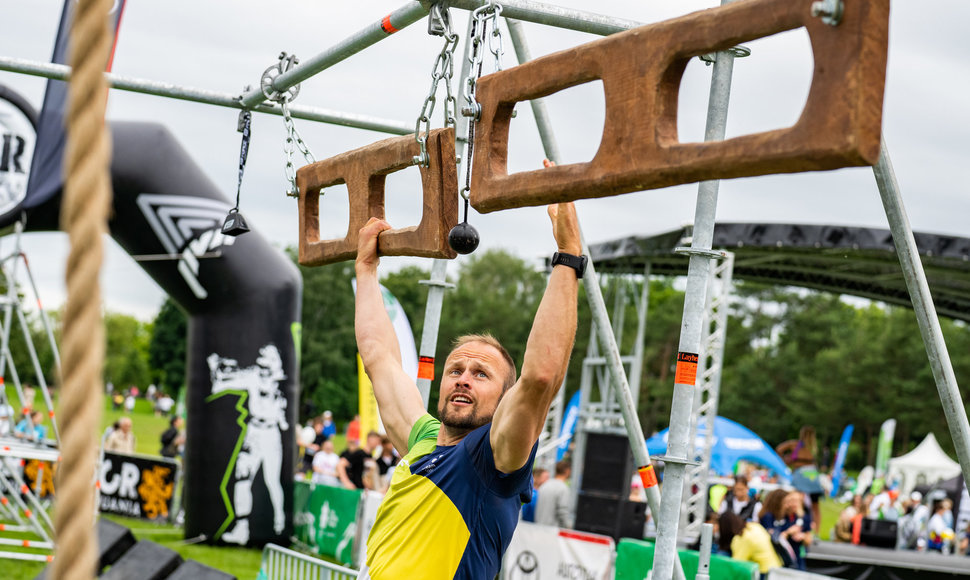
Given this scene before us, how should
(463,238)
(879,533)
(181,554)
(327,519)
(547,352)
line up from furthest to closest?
(879,533)
(327,519)
(181,554)
(463,238)
(547,352)

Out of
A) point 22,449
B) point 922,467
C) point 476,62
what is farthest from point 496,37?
point 922,467

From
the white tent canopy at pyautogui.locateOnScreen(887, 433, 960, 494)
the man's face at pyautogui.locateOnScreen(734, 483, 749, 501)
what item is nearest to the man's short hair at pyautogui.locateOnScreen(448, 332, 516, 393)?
the man's face at pyautogui.locateOnScreen(734, 483, 749, 501)

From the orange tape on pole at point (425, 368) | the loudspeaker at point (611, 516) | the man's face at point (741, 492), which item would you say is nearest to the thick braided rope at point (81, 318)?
the orange tape on pole at point (425, 368)

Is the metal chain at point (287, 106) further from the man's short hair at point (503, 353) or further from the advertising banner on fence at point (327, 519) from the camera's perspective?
the advertising banner on fence at point (327, 519)

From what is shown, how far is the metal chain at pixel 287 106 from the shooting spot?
149 inches

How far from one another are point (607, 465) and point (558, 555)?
15.1 ft

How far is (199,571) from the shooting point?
19.6 ft

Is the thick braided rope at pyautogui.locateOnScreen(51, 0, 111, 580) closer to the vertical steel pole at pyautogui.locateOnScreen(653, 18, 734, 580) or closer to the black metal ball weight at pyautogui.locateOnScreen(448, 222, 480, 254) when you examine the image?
the black metal ball weight at pyautogui.locateOnScreen(448, 222, 480, 254)

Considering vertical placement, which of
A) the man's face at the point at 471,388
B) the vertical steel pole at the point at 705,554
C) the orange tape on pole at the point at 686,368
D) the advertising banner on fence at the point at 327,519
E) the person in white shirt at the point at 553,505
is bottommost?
the advertising banner on fence at the point at 327,519

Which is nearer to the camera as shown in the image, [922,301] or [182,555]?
[922,301]

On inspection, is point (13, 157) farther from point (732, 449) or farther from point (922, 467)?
point (922, 467)

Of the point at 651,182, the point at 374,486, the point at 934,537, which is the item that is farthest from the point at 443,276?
the point at 934,537

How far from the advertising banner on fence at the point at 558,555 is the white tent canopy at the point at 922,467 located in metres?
21.5

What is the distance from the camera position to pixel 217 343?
10742mm
